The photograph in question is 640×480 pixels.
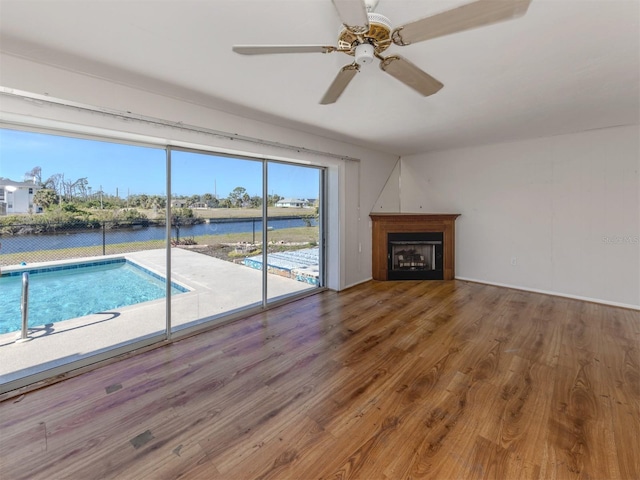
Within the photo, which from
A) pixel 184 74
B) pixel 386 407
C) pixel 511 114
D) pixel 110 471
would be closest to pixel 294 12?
pixel 184 74

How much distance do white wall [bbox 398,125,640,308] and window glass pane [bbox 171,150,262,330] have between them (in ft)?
9.21

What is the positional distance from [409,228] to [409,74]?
3.96 metres

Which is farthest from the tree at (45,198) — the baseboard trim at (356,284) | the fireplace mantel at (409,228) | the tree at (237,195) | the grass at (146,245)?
the fireplace mantel at (409,228)

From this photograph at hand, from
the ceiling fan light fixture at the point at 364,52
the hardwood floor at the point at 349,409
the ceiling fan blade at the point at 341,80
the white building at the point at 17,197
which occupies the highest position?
the ceiling fan blade at the point at 341,80

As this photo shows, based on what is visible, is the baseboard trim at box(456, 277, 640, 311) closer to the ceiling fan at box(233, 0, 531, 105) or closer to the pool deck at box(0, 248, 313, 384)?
the pool deck at box(0, 248, 313, 384)

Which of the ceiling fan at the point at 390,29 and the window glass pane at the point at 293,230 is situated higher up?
the ceiling fan at the point at 390,29

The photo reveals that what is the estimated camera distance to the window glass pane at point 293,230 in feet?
13.5

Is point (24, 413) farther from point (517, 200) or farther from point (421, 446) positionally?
point (517, 200)

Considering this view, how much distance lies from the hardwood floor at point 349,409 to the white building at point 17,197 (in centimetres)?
145

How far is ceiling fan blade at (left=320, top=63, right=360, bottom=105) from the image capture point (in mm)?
1662

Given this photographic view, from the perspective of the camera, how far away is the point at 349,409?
1.97 metres

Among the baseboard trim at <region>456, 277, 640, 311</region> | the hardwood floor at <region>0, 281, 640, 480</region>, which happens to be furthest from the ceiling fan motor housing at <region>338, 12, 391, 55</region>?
the baseboard trim at <region>456, 277, 640, 311</region>

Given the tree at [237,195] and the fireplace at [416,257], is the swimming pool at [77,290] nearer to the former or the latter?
the tree at [237,195]

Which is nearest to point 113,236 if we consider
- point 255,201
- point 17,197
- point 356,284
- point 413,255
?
point 17,197
